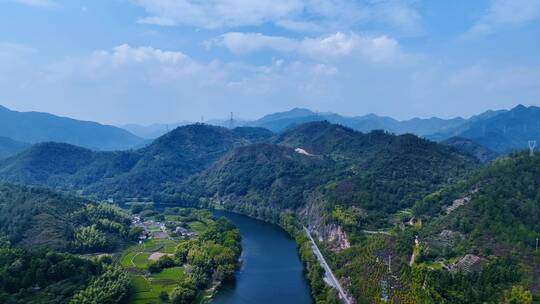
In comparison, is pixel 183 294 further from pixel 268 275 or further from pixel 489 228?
pixel 489 228

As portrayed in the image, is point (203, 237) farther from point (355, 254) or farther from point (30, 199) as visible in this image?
point (30, 199)

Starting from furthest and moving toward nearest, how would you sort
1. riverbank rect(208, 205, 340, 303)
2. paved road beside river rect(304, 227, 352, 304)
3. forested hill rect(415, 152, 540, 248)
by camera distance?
1. forested hill rect(415, 152, 540, 248)
2. riverbank rect(208, 205, 340, 303)
3. paved road beside river rect(304, 227, 352, 304)

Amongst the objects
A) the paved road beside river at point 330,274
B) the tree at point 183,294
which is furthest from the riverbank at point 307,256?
the tree at point 183,294

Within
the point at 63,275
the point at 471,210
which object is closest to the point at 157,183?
the point at 63,275

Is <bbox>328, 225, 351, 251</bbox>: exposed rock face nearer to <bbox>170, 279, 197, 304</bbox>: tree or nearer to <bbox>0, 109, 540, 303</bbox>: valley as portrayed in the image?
<bbox>0, 109, 540, 303</bbox>: valley

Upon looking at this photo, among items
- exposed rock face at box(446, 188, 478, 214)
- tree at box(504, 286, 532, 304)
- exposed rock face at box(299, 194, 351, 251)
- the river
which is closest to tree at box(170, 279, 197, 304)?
the river

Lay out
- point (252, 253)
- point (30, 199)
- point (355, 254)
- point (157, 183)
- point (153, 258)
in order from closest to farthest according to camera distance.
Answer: point (355, 254)
point (153, 258)
point (252, 253)
point (30, 199)
point (157, 183)
